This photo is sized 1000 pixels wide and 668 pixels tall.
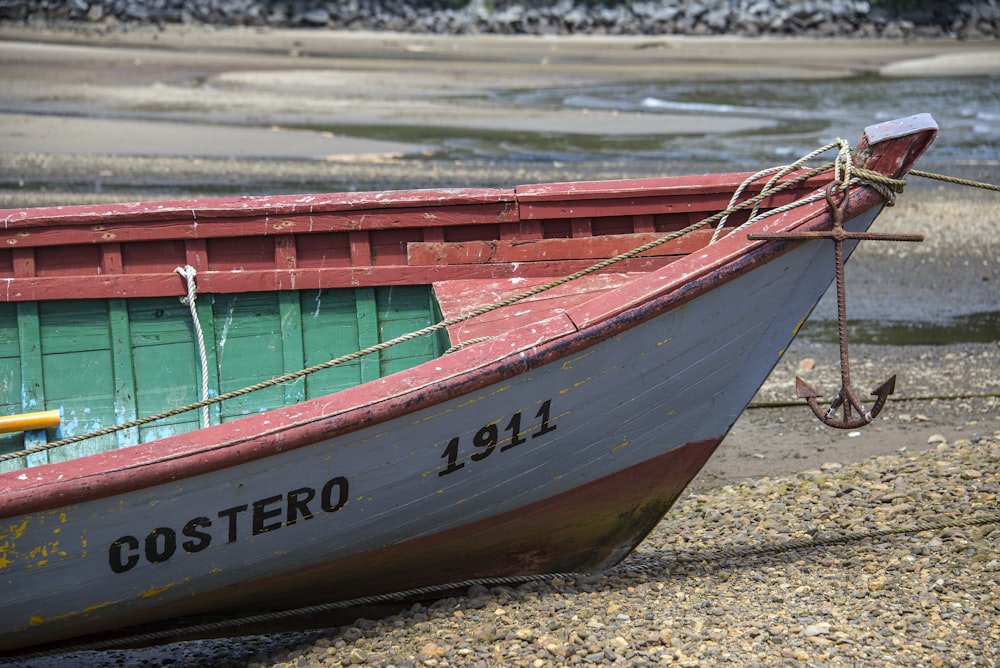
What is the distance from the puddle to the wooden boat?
421 centimetres

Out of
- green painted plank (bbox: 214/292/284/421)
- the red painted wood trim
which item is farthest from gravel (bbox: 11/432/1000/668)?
the red painted wood trim

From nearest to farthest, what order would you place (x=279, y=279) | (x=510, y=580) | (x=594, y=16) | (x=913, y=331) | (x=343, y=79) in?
(x=510, y=580) → (x=279, y=279) → (x=913, y=331) → (x=343, y=79) → (x=594, y=16)

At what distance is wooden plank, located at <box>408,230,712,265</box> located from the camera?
18.7ft

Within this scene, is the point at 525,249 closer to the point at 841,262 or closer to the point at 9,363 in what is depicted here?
the point at 841,262

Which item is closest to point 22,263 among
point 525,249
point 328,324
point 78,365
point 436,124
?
point 78,365

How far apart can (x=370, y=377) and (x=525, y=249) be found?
1048 mm

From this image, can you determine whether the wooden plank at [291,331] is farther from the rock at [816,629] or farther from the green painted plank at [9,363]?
the rock at [816,629]

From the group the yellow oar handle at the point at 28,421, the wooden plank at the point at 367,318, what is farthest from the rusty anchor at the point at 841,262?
the yellow oar handle at the point at 28,421

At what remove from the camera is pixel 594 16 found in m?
39.7

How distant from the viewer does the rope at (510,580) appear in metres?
4.58

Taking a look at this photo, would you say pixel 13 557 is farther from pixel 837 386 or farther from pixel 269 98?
pixel 269 98

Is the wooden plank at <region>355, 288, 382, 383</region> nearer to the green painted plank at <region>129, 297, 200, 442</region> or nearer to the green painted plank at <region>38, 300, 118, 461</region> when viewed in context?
the green painted plank at <region>129, 297, 200, 442</region>

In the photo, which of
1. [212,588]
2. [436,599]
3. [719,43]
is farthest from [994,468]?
[719,43]

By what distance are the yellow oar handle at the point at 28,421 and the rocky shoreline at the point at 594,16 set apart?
113 ft
